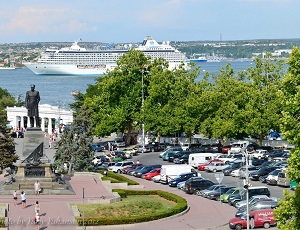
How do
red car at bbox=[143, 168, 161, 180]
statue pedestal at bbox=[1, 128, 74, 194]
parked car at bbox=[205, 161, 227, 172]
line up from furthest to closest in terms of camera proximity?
parked car at bbox=[205, 161, 227, 172], red car at bbox=[143, 168, 161, 180], statue pedestal at bbox=[1, 128, 74, 194]

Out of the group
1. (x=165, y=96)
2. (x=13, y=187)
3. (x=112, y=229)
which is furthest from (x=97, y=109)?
(x=112, y=229)

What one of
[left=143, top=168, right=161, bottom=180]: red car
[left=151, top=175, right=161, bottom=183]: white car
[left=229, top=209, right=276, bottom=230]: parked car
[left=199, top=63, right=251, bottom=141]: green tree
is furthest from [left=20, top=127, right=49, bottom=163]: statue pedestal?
[left=199, top=63, right=251, bottom=141]: green tree

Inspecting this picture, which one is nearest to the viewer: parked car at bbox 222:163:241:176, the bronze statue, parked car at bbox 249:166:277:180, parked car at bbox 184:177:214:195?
the bronze statue

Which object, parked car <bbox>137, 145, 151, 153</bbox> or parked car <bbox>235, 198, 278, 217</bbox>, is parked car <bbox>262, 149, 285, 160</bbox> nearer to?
parked car <bbox>137, 145, 151, 153</bbox>

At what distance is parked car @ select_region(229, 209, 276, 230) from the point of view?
3694 centimetres

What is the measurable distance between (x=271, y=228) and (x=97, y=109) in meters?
48.2

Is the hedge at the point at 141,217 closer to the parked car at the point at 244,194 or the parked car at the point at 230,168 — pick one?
the parked car at the point at 244,194

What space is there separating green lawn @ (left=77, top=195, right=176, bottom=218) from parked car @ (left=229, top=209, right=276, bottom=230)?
203 inches

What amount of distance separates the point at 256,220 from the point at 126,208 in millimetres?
7016

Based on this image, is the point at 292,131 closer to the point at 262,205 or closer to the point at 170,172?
the point at 262,205

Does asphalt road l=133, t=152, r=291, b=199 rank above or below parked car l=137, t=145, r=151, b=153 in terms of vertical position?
above

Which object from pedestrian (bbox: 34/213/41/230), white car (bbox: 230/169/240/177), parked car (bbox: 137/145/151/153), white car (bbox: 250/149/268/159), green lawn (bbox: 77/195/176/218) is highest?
pedestrian (bbox: 34/213/41/230)

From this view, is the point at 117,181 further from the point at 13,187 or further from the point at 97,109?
the point at 97,109

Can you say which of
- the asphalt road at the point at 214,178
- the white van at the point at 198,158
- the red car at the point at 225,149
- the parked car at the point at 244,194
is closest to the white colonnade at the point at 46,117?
the asphalt road at the point at 214,178
